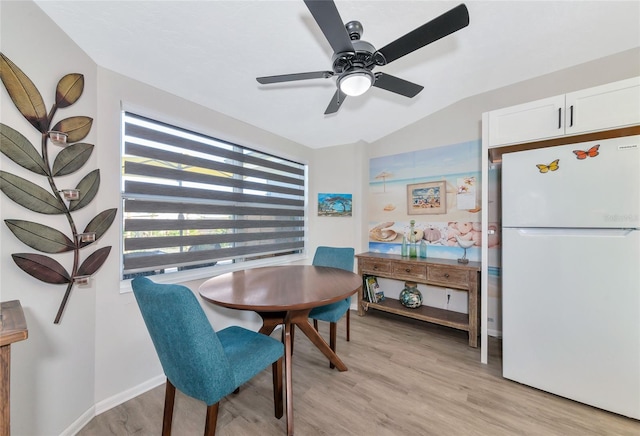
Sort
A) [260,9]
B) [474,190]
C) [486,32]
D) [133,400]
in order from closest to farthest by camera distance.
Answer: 1. [260,9]
2. [133,400]
3. [486,32]
4. [474,190]

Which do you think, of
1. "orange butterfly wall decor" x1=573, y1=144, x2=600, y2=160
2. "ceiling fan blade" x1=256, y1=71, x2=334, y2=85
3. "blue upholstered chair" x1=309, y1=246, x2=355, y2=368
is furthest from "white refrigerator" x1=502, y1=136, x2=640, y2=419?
"ceiling fan blade" x1=256, y1=71, x2=334, y2=85

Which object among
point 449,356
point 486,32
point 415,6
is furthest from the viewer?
point 449,356

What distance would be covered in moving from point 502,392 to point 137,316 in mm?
2718

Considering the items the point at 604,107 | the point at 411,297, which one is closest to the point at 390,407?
the point at 411,297

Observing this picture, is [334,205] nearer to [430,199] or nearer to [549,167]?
[430,199]

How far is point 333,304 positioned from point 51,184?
2.05 metres

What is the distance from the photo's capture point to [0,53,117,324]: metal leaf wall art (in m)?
1.15

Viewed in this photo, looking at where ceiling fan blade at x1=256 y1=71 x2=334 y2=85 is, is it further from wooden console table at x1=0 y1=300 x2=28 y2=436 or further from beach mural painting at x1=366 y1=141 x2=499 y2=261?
beach mural painting at x1=366 y1=141 x2=499 y2=261

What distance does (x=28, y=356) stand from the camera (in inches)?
47.0

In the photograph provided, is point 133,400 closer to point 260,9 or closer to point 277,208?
point 277,208

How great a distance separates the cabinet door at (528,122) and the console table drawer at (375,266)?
1.59 m

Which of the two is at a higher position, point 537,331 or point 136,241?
point 136,241

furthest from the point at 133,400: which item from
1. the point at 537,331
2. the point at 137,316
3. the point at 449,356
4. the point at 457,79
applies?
the point at 457,79

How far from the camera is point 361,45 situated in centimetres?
128
